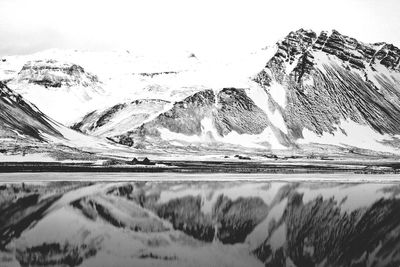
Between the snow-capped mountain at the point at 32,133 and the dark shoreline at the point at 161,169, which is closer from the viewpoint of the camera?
the dark shoreline at the point at 161,169

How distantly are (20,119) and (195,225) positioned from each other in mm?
143208

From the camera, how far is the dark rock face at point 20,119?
520ft

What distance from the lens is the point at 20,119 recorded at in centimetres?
17250

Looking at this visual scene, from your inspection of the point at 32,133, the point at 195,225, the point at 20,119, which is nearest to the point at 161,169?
the point at 195,225

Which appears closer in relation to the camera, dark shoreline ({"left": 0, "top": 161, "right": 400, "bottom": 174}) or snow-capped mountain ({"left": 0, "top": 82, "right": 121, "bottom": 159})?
dark shoreline ({"left": 0, "top": 161, "right": 400, "bottom": 174})

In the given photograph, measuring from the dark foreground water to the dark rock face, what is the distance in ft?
325

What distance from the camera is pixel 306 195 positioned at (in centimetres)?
5603

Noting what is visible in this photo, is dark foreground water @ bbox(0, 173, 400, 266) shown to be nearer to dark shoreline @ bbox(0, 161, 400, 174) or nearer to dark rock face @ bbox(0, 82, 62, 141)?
dark shoreline @ bbox(0, 161, 400, 174)

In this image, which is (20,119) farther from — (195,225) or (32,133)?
(195,225)

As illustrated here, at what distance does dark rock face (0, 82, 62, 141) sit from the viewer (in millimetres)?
158625

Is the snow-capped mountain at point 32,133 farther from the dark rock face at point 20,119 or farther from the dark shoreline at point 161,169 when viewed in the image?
the dark shoreline at point 161,169

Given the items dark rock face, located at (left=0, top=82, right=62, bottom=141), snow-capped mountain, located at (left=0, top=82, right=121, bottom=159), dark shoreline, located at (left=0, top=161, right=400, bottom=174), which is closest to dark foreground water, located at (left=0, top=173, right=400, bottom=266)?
dark shoreline, located at (left=0, top=161, right=400, bottom=174)

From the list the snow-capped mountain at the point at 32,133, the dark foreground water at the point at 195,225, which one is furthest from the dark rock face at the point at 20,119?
the dark foreground water at the point at 195,225

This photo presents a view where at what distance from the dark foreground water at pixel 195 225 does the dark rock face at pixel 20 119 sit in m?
99.0
